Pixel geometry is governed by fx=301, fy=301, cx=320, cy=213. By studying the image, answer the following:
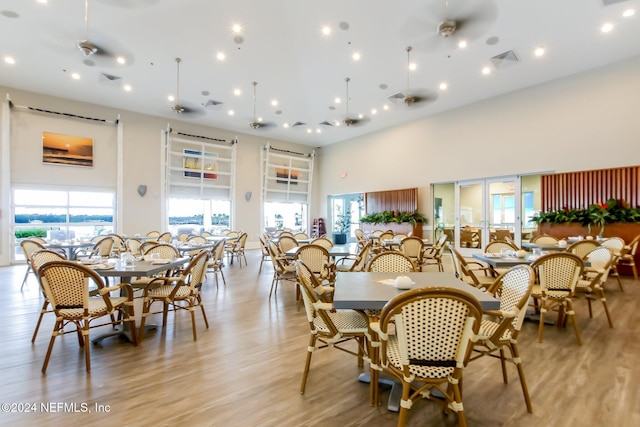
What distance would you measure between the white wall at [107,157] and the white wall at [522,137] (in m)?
6.59

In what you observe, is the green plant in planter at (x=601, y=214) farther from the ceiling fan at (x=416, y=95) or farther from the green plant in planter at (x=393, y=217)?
the ceiling fan at (x=416, y=95)

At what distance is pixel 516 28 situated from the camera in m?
6.41

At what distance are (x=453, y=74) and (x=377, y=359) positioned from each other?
8.59 metres

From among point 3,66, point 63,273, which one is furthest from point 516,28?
point 3,66

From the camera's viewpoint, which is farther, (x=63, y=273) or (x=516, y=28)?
(x=516, y=28)

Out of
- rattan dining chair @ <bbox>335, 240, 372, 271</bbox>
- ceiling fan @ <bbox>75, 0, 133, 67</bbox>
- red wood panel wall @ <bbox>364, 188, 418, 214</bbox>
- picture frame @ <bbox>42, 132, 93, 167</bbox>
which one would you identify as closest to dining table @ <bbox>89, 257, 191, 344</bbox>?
rattan dining chair @ <bbox>335, 240, 372, 271</bbox>

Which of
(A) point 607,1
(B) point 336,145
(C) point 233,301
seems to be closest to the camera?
(C) point 233,301

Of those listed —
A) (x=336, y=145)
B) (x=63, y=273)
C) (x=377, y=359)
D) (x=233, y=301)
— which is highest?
(x=336, y=145)

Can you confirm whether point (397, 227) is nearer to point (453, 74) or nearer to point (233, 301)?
point (453, 74)

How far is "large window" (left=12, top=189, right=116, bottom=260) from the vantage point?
9422mm

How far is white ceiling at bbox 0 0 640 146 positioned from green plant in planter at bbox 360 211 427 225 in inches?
155

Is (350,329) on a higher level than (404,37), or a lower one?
lower

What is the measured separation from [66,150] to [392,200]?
11.8 metres

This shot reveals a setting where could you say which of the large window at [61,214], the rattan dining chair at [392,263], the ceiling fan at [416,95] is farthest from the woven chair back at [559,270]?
the large window at [61,214]
